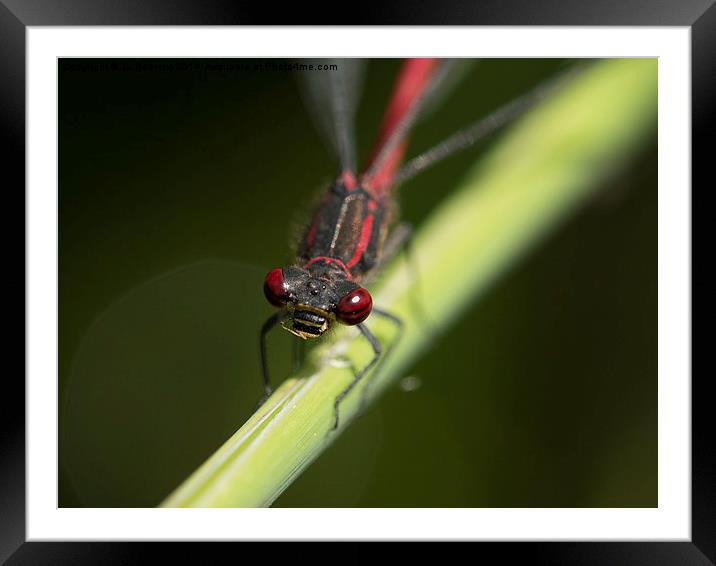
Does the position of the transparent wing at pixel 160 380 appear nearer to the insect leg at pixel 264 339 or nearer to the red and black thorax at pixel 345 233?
the insect leg at pixel 264 339

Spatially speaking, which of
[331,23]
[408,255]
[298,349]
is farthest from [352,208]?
[331,23]

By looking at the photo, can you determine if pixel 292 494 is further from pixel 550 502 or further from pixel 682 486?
pixel 682 486

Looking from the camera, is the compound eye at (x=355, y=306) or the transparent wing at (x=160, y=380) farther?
the transparent wing at (x=160, y=380)

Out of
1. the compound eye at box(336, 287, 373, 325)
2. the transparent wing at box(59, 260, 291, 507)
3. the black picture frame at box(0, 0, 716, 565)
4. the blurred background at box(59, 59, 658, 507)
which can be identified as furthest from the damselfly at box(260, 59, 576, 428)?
the black picture frame at box(0, 0, 716, 565)

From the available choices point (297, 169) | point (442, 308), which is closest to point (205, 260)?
point (297, 169)

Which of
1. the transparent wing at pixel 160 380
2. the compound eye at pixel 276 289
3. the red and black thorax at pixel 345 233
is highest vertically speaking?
the red and black thorax at pixel 345 233

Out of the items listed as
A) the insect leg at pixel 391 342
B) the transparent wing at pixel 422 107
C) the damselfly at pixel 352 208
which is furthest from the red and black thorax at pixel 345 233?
the transparent wing at pixel 422 107
